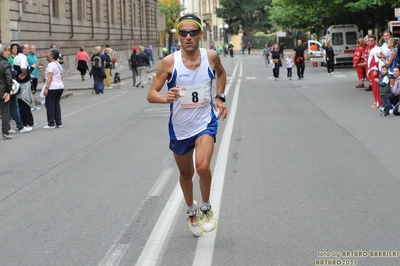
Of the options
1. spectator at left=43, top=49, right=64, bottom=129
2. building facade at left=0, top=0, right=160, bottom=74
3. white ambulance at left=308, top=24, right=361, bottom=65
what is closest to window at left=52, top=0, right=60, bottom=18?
building facade at left=0, top=0, right=160, bottom=74

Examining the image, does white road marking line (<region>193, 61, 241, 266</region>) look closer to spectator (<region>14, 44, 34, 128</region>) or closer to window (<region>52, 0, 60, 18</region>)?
spectator (<region>14, 44, 34, 128</region>)

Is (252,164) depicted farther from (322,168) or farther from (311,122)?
(311,122)

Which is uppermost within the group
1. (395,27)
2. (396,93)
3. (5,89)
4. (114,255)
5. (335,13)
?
(335,13)

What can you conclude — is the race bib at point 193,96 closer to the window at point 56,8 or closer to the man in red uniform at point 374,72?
the man in red uniform at point 374,72

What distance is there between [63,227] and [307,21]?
5732 cm

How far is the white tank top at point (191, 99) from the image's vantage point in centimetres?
676

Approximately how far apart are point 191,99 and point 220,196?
89.5 inches

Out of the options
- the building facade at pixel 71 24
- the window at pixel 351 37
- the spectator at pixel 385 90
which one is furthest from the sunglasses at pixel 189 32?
the window at pixel 351 37

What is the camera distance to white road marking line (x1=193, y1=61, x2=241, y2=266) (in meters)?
6.25

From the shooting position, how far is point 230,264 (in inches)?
238

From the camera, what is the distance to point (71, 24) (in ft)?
153

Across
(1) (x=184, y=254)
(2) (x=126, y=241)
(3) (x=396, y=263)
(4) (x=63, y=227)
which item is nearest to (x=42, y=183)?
(4) (x=63, y=227)

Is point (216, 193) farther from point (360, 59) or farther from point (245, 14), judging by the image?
point (245, 14)

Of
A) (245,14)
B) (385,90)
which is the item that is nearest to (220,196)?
(385,90)
